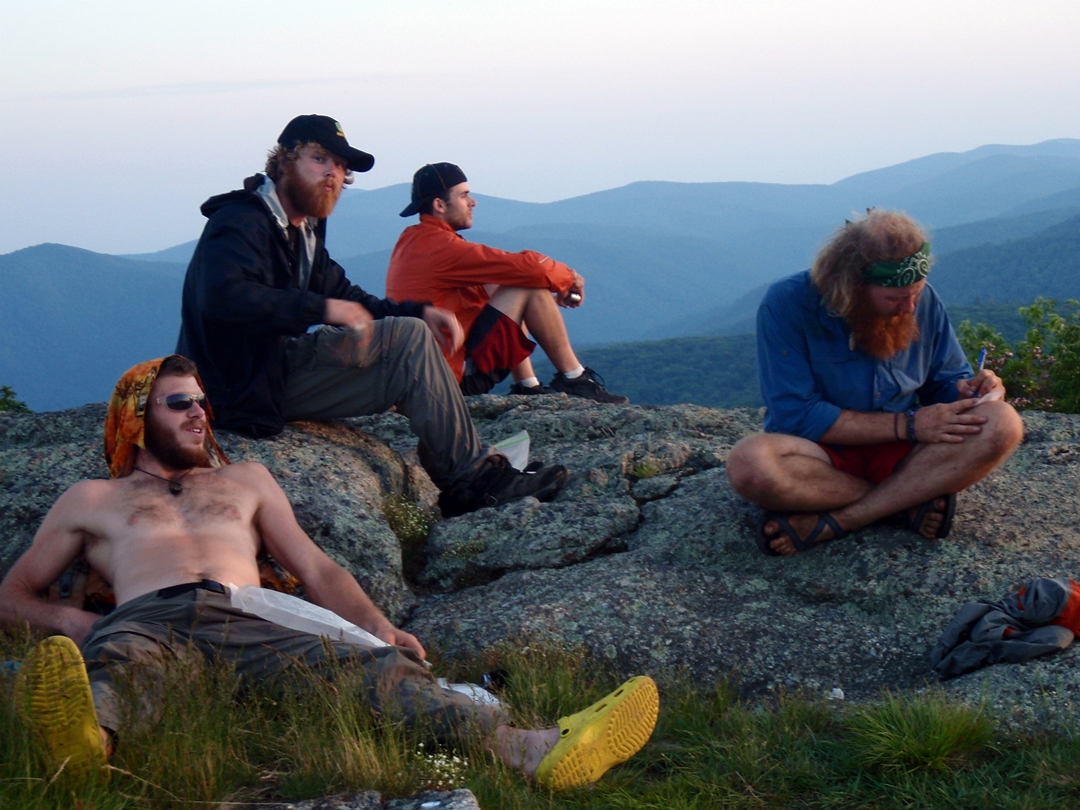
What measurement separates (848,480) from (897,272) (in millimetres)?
961

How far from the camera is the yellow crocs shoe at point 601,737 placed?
3.11 meters

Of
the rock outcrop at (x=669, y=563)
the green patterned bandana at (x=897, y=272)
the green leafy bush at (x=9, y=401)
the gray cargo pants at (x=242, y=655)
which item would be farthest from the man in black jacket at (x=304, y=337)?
the green leafy bush at (x=9, y=401)

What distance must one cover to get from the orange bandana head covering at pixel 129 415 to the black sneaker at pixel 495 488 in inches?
72.4

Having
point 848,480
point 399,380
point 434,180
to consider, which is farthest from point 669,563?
point 434,180

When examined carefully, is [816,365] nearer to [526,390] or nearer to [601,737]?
[601,737]

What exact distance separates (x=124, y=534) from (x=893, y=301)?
3242 millimetres

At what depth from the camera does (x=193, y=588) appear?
370 centimetres

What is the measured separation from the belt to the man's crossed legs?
7.44 feet

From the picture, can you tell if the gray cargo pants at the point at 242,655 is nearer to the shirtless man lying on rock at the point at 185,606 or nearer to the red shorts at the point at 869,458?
the shirtless man lying on rock at the point at 185,606

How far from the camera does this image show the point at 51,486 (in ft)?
17.0

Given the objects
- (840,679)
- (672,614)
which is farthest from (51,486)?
(840,679)

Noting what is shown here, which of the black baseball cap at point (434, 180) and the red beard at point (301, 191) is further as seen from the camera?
the black baseball cap at point (434, 180)

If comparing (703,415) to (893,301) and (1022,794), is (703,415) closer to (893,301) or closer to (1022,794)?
(893,301)

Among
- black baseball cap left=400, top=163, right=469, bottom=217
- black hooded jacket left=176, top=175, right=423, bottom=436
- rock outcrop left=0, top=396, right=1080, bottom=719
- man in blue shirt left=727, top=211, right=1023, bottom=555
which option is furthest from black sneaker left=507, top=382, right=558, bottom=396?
man in blue shirt left=727, top=211, right=1023, bottom=555
